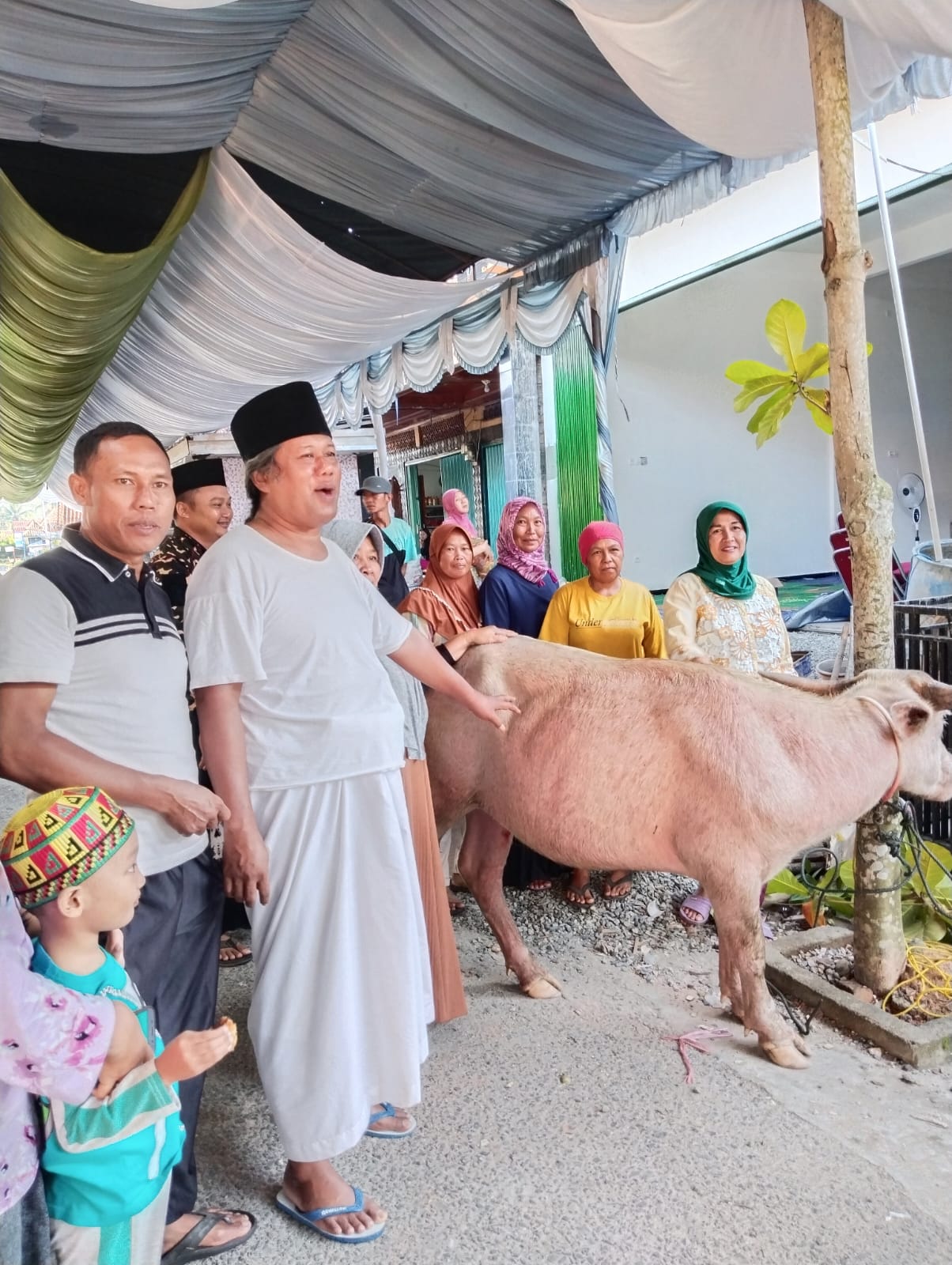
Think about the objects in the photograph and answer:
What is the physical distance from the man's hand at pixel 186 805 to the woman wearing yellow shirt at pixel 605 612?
2.29 meters

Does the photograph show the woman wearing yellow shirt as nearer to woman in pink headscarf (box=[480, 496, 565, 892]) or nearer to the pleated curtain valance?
woman in pink headscarf (box=[480, 496, 565, 892])

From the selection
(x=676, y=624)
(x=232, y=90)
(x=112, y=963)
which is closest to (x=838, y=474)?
(x=676, y=624)

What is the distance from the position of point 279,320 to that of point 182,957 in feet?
18.4

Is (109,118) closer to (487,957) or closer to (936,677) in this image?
(487,957)

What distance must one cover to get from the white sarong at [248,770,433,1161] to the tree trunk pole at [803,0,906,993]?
5.70ft

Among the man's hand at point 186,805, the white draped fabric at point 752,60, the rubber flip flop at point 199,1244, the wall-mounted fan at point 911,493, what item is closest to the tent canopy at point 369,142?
the white draped fabric at point 752,60

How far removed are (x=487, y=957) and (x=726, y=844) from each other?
1.33 m

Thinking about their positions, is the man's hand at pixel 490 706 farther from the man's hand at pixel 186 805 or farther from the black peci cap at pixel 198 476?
the black peci cap at pixel 198 476

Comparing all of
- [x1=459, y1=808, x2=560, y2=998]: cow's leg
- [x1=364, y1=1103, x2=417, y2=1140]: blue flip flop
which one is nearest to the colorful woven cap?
[x1=364, y1=1103, x2=417, y2=1140]: blue flip flop

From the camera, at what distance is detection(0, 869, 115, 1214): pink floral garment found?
1208 mm

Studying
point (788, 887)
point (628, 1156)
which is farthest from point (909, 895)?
point (628, 1156)

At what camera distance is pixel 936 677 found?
3744 millimetres

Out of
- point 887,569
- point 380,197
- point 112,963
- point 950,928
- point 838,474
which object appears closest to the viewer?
point 112,963

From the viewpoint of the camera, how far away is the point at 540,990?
318 cm
